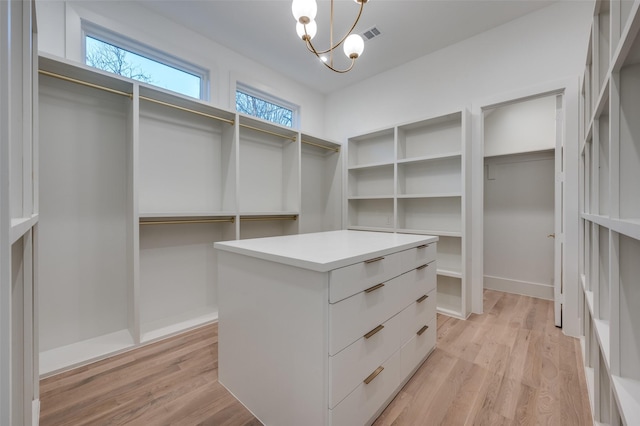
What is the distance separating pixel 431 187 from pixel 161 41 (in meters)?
3.17

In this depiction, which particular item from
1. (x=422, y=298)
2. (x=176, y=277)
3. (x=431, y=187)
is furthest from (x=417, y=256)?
(x=176, y=277)

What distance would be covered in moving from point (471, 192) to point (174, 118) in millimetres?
3057

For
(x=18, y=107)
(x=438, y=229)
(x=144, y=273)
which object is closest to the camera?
(x=18, y=107)

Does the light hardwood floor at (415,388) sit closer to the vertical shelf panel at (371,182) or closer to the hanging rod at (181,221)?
the hanging rod at (181,221)

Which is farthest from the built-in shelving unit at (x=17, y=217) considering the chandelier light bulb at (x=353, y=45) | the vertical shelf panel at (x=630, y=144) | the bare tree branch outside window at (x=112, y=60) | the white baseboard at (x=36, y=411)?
the chandelier light bulb at (x=353, y=45)

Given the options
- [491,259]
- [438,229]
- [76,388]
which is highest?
[438,229]

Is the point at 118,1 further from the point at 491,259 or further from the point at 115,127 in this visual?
the point at 491,259

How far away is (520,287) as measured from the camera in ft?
11.5

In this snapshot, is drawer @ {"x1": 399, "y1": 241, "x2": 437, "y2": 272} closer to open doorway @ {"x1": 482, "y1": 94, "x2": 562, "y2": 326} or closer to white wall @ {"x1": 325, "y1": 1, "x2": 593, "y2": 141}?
white wall @ {"x1": 325, "y1": 1, "x2": 593, "y2": 141}

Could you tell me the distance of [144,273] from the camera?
2424mm

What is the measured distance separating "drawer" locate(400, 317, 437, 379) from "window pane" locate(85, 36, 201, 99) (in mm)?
3093

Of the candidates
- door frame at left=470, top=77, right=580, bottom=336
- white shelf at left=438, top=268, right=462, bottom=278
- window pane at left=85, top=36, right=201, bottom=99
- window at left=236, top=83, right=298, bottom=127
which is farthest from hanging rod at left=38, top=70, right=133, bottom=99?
door frame at left=470, top=77, right=580, bottom=336

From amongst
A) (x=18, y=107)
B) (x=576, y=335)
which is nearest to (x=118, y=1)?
(x=18, y=107)

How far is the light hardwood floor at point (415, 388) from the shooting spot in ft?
4.70
